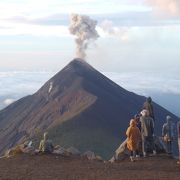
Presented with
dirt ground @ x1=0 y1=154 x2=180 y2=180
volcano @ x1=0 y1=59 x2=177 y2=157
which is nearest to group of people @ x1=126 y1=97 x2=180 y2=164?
dirt ground @ x1=0 y1=154 x2=180 y2=180

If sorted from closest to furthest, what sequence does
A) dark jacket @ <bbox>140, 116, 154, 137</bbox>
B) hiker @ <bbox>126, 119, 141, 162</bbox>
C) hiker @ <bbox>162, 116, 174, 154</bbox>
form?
hiker @ <bbox>126, 119, 141, 162</bbox>
dark jacket @ <bbox>140, 116, 154, 137</bbox>
hiker @ <bbox>162, 116, 174, 154</bbox>

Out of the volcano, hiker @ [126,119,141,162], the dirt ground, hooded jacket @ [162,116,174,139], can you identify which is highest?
the volcano

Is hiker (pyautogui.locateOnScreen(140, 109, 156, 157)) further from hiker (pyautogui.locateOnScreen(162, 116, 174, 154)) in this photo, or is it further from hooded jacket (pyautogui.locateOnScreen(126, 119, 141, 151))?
hiker (pyautogui.locateOnScreen(162, 116, 174, 154))

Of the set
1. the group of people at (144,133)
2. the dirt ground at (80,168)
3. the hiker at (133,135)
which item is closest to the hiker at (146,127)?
the group of people at (144,133)

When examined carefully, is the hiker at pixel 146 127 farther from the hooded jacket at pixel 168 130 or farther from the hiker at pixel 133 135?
the hooded jacket at pixel 168 130

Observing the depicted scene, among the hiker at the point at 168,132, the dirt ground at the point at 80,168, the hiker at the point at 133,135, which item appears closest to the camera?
the dirt ground at the point at 80,168

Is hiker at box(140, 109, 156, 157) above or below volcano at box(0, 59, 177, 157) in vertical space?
below

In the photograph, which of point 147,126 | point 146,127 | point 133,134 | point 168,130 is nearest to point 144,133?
point 146,127
